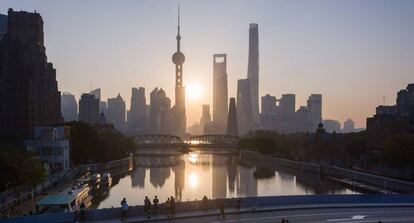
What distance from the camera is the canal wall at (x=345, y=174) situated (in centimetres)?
8069

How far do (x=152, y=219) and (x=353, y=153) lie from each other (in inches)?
4266

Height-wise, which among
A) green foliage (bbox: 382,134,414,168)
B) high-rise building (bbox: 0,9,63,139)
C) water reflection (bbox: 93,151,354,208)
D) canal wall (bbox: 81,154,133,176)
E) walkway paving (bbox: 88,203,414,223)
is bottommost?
water reflection (bbox: 93,151,354,208)

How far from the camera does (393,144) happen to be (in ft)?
294

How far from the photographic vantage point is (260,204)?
44375 millimetres

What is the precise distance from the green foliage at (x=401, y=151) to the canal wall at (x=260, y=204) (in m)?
41.2

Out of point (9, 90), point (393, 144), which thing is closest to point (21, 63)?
point (9, 90)

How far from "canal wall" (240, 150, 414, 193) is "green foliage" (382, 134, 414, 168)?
4.08 m

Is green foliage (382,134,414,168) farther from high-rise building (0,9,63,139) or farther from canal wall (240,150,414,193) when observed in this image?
high-rise building (0,9,63,139)

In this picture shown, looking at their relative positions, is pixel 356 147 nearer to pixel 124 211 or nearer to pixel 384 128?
pixel 384 128

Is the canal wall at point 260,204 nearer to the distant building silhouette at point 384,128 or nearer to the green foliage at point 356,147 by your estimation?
the distant building silhouette at point 384,128

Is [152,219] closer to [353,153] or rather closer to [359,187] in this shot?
[359,187]

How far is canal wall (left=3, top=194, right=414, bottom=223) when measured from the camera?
125ft

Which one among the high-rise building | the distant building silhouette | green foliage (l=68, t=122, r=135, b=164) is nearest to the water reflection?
green foliage (l=68, t=122, r=135, b=164)

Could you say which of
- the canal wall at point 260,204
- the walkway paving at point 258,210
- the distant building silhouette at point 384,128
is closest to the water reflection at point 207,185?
the distant building silhouette at point 384,128
